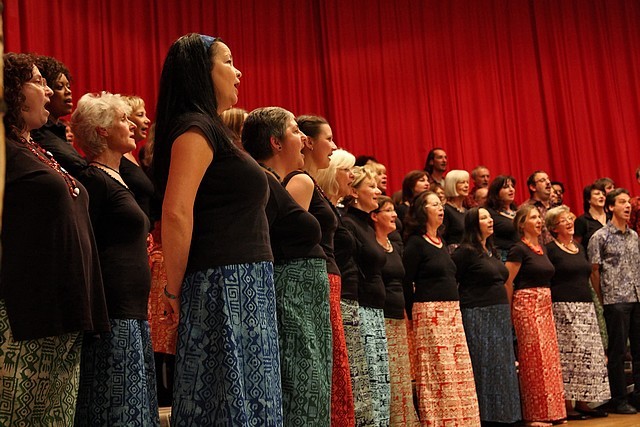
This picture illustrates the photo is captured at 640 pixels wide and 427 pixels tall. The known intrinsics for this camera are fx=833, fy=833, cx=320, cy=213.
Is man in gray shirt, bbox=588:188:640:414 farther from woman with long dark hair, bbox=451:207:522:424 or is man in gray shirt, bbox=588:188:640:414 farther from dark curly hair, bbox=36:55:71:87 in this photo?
dark curly hair, bbox=36:55:71:87

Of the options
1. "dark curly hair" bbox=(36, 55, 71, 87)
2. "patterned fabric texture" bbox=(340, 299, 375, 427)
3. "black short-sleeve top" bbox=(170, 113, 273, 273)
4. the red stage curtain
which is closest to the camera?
"black short-sleeve top" bbox=(170, 113, 273, 273)

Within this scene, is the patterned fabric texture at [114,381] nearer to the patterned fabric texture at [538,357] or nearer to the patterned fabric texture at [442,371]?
the patterned fabric texture at [442,371]

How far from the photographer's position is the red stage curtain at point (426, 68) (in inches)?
273

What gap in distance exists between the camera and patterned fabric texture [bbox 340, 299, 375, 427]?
3.89 meters

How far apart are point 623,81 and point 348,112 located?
4.00 m

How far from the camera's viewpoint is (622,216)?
6863 millimetres

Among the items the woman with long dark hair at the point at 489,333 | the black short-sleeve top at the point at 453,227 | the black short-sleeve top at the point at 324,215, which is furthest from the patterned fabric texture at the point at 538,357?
the black short-sleeve top at the point at 324,215

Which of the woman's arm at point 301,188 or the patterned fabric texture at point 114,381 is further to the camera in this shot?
the woman's arm at point 301,188

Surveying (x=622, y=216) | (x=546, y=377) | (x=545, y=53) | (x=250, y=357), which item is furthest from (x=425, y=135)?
(x=250, y=357)

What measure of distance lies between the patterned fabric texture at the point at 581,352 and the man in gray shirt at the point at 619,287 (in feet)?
1.20

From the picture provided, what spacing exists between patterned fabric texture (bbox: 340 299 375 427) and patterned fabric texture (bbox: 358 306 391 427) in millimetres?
55

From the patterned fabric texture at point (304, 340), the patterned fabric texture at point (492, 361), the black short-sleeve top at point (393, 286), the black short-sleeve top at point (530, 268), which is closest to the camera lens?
the patterned fabric texture at point (304, 340)

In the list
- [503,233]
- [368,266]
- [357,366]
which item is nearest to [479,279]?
[503,233]

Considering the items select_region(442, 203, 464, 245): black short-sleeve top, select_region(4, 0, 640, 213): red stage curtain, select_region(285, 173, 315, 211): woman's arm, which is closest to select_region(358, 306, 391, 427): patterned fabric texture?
select_region(285, 173, 315, 211): woman's arm
